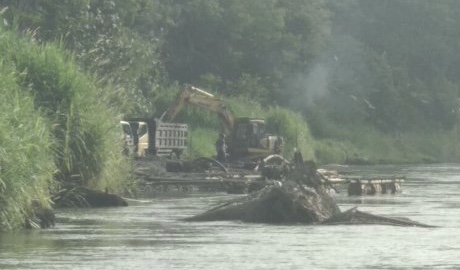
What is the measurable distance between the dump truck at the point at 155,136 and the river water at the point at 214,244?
17.0 meters

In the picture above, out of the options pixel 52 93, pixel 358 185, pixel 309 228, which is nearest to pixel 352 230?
pixel 309 228

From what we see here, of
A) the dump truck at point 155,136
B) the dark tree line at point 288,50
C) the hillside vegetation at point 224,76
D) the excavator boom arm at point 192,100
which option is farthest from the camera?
the dark tree line at point 288,50

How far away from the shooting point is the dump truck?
52562 millimetres

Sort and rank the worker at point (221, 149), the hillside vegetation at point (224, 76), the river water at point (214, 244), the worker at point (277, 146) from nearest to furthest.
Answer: the river water at point (214, 244) → the hillside vegetation at point (224, 76) → the worker at point (221, 149) → the worker at point (277, 146)

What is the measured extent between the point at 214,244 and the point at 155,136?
91.0 ft

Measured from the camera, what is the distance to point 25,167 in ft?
90.3

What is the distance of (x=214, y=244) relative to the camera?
86.0 feet

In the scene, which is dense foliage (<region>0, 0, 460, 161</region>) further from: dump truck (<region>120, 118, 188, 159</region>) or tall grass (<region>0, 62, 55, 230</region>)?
tall grass (<region>0, 62, 55, 230</region>)

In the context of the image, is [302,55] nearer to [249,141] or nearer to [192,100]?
[249,141]

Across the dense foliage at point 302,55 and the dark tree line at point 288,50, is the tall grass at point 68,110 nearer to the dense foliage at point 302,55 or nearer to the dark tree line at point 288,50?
the dark tree line at point 288,50

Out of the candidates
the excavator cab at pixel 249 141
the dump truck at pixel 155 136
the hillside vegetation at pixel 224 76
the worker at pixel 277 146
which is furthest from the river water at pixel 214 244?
the worker at pixel 277 146

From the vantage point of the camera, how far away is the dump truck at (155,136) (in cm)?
5256

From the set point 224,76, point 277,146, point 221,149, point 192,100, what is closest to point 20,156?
point 192,100

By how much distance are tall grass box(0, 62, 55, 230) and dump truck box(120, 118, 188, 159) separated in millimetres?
20853
